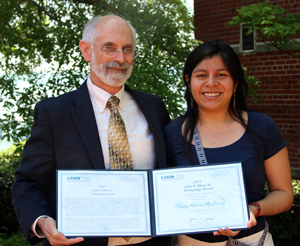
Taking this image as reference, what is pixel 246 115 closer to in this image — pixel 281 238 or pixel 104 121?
pixel 104 121

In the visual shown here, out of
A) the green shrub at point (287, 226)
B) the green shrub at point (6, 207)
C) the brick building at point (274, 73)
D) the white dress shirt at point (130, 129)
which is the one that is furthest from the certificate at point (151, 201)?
the brick building at point (274, 73)

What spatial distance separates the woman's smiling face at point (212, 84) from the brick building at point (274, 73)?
4891mm

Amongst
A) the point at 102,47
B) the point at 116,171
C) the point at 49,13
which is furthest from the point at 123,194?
the point at 49,13

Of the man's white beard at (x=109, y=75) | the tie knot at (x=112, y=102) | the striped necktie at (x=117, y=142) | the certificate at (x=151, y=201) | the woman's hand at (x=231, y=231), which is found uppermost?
the man's white beard at (x=109, y=75)

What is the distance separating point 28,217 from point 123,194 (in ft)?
2.06

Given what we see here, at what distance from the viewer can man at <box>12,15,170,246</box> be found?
2209 millimetres

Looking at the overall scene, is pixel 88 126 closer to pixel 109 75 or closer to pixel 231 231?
pixel 109 75

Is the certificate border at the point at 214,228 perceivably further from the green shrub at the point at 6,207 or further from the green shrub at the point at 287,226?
the green shrub at the point at 6,207

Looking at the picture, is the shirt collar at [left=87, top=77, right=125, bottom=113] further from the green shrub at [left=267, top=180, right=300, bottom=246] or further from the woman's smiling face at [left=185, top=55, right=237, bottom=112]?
the green shrub at [left=267, top=180, right=300, bottom=246]

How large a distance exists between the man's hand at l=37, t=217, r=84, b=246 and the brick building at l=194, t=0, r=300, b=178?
5.93m

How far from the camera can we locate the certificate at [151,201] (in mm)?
2078

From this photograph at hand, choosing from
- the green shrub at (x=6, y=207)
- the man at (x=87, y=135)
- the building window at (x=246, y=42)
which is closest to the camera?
the man at (x=87, y=135)

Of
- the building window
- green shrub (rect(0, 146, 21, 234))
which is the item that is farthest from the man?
the building window

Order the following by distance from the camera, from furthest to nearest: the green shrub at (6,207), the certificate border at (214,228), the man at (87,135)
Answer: the green shrub at (6,207), the man at (87,135), the certificate border at (214,228)
